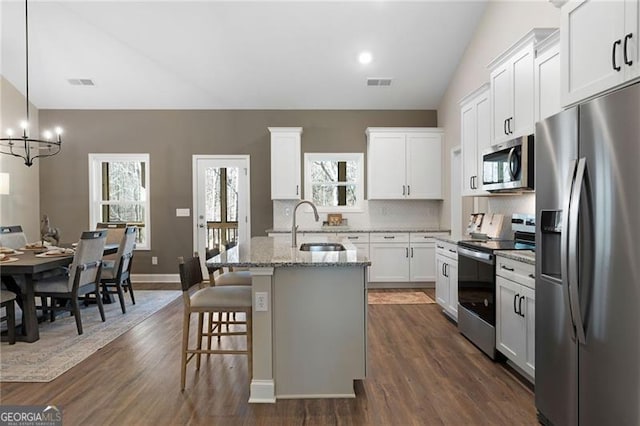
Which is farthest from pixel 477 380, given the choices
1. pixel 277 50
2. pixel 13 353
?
pixel 277 50

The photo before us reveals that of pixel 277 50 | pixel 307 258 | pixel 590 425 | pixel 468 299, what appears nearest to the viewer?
pixel 590 425

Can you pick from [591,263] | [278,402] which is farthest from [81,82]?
[591,263]

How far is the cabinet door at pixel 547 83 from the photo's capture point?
2.72 metres

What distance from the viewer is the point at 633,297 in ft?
5.10

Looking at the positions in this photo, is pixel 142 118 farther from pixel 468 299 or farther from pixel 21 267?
pixel 468 299

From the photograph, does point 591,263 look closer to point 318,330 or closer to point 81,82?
point 318,330

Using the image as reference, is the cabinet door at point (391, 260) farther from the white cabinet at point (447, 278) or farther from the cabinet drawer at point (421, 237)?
the white cabinet at point (447, 278)

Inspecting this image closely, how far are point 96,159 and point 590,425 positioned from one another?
7.15 metres

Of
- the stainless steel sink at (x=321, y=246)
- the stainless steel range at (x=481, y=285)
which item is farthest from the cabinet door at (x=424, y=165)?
the stainless steel sink at (x=321, y=246)

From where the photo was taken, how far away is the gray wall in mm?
6418

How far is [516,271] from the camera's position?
2730mm

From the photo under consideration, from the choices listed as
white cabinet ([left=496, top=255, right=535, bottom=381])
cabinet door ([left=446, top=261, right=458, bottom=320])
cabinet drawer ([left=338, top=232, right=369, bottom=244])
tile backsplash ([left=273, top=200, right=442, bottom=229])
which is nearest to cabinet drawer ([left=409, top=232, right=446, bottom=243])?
tile backsplash ([left=273, top=200, right=442, bottom=229])

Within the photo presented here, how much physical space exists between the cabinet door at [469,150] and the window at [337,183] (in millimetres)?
2231

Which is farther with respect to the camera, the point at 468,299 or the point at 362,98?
the point at 362,98
